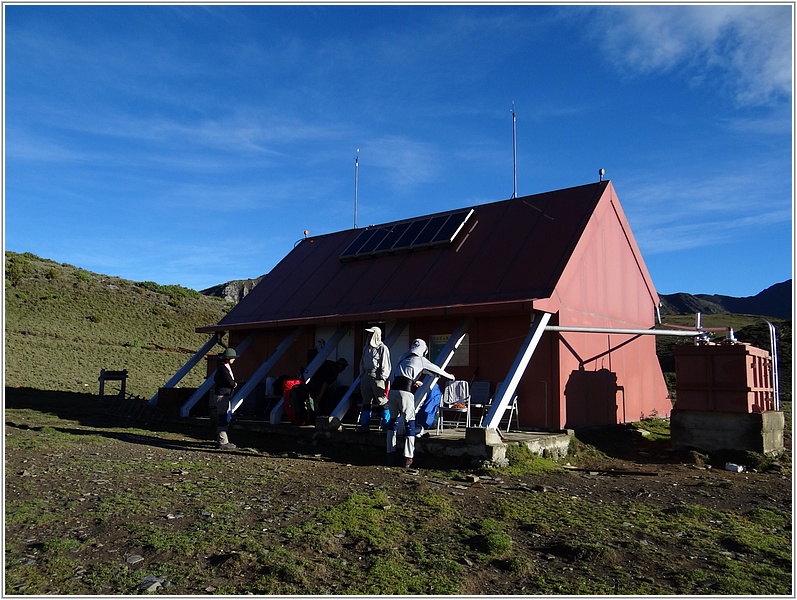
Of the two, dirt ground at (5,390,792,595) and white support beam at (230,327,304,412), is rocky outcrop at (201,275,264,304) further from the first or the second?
dirt ground at (5,390,792,595)

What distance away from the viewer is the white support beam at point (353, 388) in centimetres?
1297

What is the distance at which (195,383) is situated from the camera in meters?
29.8

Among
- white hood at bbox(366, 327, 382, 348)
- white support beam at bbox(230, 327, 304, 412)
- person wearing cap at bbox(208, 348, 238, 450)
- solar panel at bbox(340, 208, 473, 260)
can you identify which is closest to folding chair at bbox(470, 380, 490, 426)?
white hood at bbox(366, 327, 382, 348)

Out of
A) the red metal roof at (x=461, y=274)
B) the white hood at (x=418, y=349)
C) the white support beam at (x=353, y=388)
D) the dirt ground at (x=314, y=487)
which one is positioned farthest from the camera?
the red metal roof at (x=461, y=274)

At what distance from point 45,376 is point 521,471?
75.3 feet

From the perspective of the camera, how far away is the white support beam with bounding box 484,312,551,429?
1086cm

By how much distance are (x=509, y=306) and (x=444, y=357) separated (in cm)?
157

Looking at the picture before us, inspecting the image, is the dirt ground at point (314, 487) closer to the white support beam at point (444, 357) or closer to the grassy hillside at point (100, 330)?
the white support beam at point (444, 357)

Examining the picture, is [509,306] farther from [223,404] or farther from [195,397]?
[195,397]

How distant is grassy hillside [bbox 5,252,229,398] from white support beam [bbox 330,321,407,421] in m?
13.3

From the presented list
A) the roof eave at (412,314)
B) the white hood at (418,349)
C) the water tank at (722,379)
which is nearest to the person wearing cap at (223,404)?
the roof eave at (412,314)

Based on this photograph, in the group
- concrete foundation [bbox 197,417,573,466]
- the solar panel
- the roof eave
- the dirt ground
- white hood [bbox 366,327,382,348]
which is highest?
the solar panel

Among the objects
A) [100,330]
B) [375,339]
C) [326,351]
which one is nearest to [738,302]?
[100,330]

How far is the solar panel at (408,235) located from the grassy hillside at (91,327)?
10.7 meters
